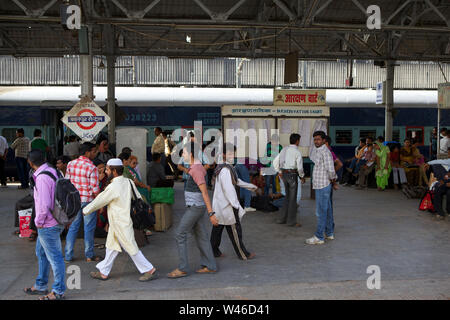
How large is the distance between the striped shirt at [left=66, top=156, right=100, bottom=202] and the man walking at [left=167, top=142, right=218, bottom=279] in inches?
58.5

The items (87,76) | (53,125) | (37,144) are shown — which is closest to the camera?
(87,76)

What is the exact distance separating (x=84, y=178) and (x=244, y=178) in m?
4.67

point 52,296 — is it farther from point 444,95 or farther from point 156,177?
point 444,95

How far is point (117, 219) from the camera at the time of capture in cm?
644

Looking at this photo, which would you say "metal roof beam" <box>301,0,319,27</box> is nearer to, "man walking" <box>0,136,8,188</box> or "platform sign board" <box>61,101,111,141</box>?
"platform sign board" <box>61,101,111,141</box>

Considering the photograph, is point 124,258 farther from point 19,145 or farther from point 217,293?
point 19,145

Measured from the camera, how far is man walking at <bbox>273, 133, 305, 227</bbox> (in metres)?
9.81

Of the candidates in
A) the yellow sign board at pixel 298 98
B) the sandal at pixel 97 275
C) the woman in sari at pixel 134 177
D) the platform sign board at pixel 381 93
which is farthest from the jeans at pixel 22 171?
the platform sign board at pixel 381 93

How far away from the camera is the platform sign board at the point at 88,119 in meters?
10.0

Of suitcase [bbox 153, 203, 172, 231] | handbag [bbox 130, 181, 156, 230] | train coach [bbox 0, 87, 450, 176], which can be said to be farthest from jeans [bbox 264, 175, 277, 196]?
train coach [bbox 0, 87, 450, 176]

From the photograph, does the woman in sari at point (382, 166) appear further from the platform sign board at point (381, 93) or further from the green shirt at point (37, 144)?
the green shirt at point (37, 144)

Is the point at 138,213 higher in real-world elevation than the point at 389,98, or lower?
lower

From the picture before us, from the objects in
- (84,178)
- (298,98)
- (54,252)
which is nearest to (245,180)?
(298,98)
